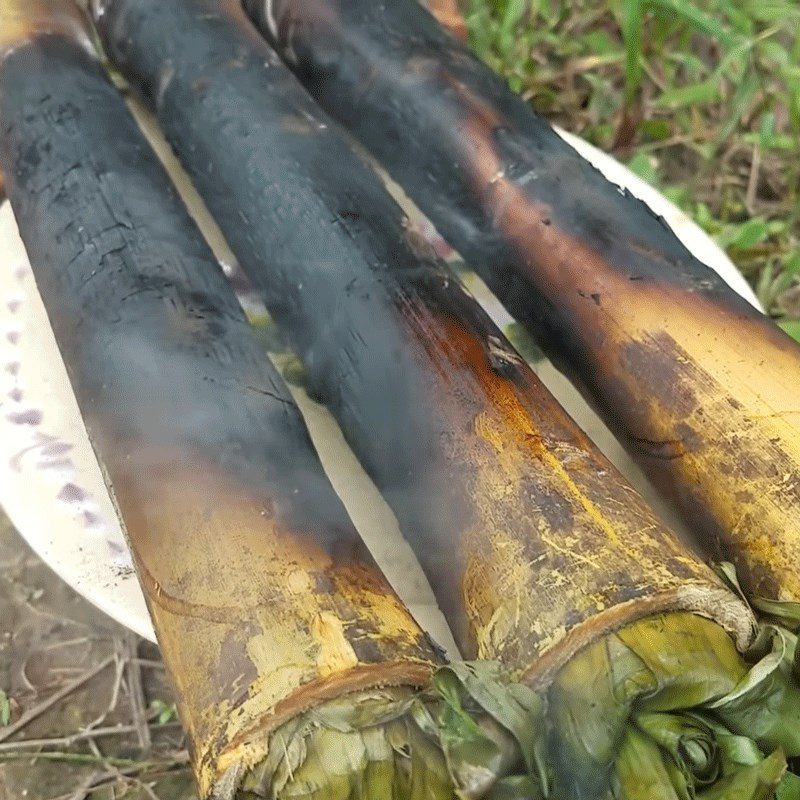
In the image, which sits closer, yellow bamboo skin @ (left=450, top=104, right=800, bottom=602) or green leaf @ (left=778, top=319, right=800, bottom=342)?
yellow bamboo skin @ (left=450, top=104, right=800, bottom=602)

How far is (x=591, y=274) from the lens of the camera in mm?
1436

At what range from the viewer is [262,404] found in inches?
50.6

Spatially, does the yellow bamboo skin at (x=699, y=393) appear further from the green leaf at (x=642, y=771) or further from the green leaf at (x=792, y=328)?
the green leaf at (x=792, y=328)

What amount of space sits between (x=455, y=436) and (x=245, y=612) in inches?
14.4

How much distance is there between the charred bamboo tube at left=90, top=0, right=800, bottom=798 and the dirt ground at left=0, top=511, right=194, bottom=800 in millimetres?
808

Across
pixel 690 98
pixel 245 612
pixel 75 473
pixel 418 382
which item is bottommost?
pixel 75 473

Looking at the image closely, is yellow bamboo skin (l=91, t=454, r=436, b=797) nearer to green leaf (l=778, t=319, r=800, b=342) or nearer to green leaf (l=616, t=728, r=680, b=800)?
green leaf (l=616, t=728, r=680, b=800)

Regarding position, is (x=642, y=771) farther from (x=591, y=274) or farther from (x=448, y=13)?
(x=448, y=13)

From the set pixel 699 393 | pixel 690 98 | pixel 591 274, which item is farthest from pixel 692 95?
pixel 699 393

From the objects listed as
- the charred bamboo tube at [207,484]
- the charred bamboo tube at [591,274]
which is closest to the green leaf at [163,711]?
Result: the charred bamboo tube at [207,484]

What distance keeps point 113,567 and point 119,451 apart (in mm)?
239

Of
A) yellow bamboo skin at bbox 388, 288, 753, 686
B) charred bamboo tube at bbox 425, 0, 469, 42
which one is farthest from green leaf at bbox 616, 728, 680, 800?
charred bamboo tube at bbox 425, 0, 469, 42

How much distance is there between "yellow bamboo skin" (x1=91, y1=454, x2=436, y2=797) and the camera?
989mm

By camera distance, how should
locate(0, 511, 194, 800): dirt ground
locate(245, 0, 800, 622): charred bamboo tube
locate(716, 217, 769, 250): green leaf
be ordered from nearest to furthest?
locate(245, 0, 800, 622): charred bamboo tube
locate(0, 511, 194, 800): dirt ground
locate(716, 217, 769, 250): green leaf
